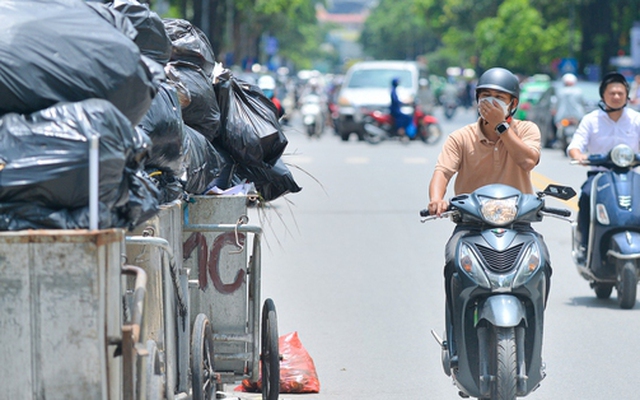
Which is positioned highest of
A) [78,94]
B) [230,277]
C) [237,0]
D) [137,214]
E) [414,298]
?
[237,0]

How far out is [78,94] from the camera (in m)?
3.83

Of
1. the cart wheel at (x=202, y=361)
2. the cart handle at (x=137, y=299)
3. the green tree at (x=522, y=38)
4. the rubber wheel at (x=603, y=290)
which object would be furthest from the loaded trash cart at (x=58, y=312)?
the green tree at (x=522, y=38)

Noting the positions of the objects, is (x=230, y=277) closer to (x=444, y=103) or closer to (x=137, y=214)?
(x=137, y=214)

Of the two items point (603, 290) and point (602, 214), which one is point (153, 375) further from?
point (603, 290)

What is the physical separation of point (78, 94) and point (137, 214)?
0.42m

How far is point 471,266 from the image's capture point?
16.6 feet

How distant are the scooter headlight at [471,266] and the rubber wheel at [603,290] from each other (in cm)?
444

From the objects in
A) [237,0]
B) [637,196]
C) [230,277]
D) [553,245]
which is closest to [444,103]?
[237,0]

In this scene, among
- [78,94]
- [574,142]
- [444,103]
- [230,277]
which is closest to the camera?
[78,94]

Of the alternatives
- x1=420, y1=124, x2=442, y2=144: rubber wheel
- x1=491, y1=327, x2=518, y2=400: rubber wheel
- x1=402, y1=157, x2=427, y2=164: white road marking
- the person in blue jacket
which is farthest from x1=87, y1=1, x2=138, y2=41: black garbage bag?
x1=420, y1=124, x2=442, y2=144: rubber wheel

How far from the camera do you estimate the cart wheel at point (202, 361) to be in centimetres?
491

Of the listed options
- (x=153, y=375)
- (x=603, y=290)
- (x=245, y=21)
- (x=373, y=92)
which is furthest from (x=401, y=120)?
(x=245, y=21)

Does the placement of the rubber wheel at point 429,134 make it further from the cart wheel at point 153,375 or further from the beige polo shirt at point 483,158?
the cart wheel at point 153,375

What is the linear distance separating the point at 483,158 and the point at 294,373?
61.7 inches
